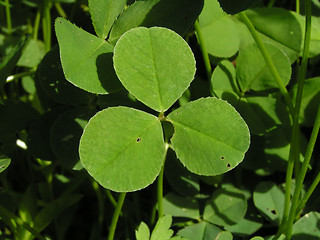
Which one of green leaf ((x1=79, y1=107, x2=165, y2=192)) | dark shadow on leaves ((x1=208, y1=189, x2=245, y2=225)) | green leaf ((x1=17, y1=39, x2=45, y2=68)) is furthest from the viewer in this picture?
green leaf ((x1=17, y1=39, x2=45, y2=68))

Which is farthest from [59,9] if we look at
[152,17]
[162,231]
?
[162,231]

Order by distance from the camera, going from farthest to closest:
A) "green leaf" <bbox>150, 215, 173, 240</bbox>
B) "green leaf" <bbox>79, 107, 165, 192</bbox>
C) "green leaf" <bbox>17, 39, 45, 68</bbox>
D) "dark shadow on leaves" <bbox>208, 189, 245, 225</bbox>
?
1. "green leaf" <bbox>17, 39, 45, 68</bbox>
2. "dark shadow on leaves" <bbox>208, 189, 245, 225</bbox>
3. "green leaf" <bbox>150, 215, 173, 240</bbox>
4. "green leaf" <bbox>79, 107, 165, 192</bbox>

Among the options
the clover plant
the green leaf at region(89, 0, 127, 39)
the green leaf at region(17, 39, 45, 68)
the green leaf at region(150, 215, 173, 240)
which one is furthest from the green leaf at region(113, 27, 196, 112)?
the green leaf at region(17, 39, 45, 68)

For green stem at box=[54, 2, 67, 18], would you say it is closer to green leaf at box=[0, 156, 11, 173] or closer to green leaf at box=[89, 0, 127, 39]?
green leaf at box=[89, 0, 127, 39]

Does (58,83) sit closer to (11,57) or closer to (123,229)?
(11,57)

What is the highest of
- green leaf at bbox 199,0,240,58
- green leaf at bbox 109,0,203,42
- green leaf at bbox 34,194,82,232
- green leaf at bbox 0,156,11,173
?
green leaf at bbox 109,0,203,42

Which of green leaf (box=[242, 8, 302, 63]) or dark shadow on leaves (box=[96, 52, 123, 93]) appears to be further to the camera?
green leaf (box=[242, 8, 302, 63])

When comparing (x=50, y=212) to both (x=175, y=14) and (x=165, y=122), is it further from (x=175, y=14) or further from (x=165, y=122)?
(x=175, y=14)
